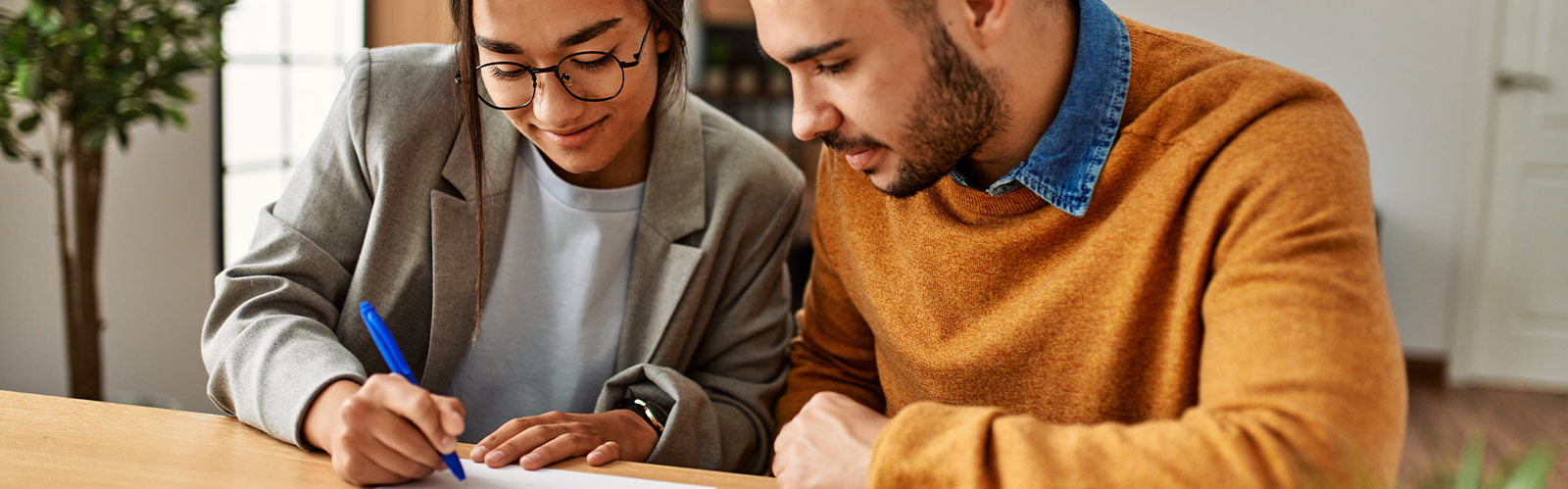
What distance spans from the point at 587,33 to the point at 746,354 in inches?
17.4

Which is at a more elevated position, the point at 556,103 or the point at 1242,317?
the point at 556,103

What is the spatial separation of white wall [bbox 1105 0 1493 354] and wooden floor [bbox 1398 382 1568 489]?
0.28 m

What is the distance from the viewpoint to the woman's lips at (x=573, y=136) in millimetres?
1127

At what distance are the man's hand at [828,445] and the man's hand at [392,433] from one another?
28 centimetres

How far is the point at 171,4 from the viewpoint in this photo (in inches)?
77.7

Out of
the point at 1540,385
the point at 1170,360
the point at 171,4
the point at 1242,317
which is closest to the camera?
the point at 1242,317

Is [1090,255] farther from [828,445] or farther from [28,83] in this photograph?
[28,83]

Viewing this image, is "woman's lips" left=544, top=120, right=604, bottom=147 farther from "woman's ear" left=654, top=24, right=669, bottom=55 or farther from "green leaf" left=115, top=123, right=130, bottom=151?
"green leaf" left=115, top=123, right=130, bottom=151

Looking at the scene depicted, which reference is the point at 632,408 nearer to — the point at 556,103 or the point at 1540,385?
the point at 556,103

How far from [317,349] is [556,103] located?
1.14 ft

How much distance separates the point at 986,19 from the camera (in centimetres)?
89

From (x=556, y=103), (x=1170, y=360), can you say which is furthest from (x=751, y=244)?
(x=1170, y=360)

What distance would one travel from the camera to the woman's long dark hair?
111cm

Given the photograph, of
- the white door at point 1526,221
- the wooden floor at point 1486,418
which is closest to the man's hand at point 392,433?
the wooden floor at point 1486,418
